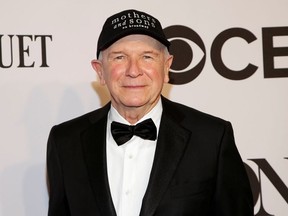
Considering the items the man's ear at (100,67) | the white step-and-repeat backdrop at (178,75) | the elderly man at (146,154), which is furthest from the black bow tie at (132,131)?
the white step-and-repeat backdrop at (178,75)

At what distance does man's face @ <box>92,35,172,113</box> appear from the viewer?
4.89 feet

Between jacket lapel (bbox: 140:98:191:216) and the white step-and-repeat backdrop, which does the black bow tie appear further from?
the white step-and-repeat backdrop

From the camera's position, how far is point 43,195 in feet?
6.70

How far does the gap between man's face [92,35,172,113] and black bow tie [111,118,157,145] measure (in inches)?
2.7

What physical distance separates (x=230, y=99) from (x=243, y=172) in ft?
1.90

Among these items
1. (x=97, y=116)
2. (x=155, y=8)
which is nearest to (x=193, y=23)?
(x=155, y=8)

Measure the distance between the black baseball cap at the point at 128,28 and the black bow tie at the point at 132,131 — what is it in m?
0.24

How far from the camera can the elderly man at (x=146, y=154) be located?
1.48 meters

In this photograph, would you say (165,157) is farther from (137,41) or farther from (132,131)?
(137,41)

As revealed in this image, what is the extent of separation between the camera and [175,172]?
1.49m

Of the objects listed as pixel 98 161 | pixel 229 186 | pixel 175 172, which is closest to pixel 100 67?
pixel 98 161

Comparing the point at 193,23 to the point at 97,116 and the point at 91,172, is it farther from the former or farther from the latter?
the point at 91,172

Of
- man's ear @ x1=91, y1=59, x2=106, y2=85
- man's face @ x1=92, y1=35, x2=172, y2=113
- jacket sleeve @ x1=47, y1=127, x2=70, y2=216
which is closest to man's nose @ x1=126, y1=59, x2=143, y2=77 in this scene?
man's face @ x1=92, y1=35, x2=172, y2=113

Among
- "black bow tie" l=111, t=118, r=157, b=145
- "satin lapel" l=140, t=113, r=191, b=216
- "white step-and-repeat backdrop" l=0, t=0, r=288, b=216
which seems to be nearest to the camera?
"satin lapel" l=140, t=113, r=191, b=216
